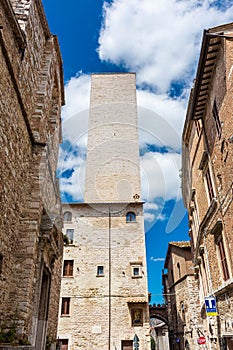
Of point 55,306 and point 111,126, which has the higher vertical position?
point 111,126

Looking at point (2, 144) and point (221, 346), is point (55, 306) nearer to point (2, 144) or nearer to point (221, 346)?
point (221, 346)

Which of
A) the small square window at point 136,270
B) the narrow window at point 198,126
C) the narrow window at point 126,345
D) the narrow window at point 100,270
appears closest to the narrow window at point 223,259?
the narrow window at point 198,126

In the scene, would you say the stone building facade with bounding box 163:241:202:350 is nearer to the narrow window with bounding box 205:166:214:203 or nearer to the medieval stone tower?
the medieval stone tower

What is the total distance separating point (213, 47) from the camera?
8156 millimetres

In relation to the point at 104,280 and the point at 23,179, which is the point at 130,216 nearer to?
the point at 104,280

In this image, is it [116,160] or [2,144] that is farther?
[116,160]

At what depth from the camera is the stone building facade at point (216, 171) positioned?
24.9ft

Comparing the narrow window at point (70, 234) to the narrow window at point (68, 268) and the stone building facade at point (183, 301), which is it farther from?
the stone building facade at point (183, 301)

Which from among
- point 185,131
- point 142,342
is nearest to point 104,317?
point 142,342

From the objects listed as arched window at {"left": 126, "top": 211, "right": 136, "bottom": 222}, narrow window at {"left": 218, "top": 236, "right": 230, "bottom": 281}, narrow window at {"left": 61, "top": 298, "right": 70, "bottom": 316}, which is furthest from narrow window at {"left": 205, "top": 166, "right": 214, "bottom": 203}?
narrow window at {"left": 61, "top": 298, "right": 70, "bottom": 316}

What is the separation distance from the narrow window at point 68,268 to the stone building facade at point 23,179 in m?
10.2

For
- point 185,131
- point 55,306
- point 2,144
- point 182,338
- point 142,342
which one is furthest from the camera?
point 182,338

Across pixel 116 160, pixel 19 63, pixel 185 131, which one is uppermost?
pixel 116 160

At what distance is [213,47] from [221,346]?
8.59 m
